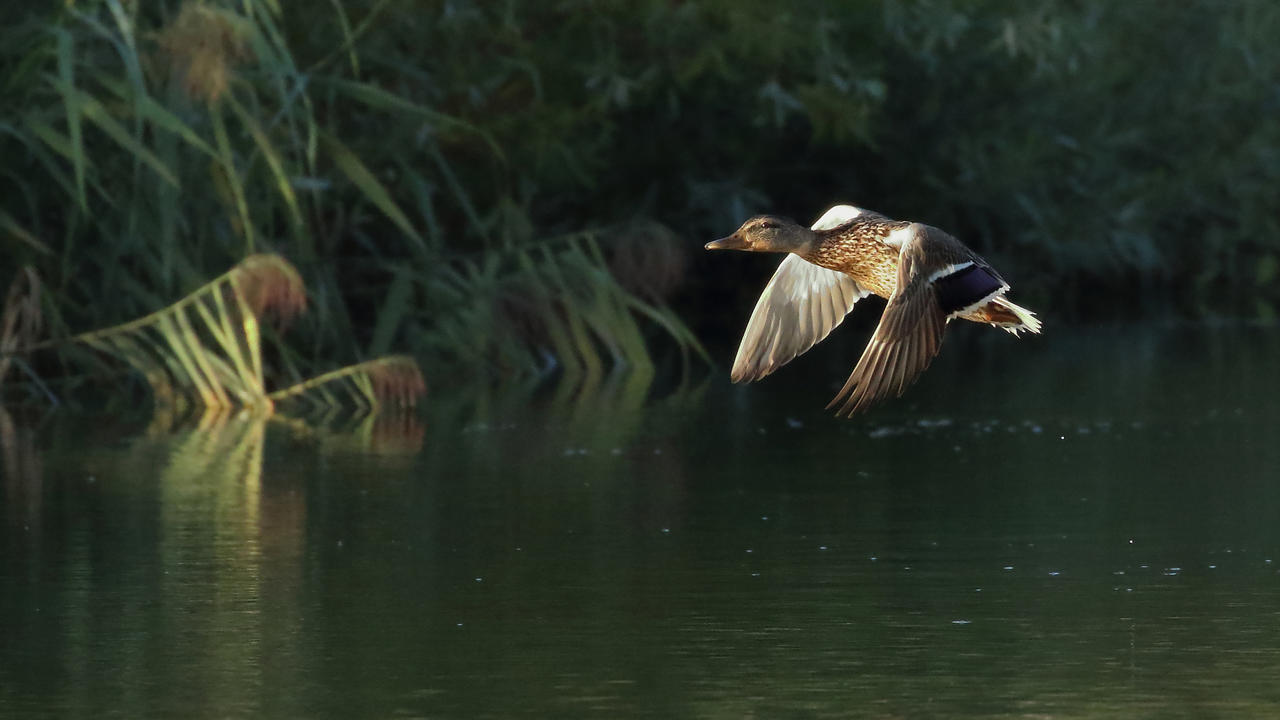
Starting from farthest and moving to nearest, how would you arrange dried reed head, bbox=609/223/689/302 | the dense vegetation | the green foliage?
dried reed head, bbox=609/223/689/302 < the dense vegetation < the green foliage

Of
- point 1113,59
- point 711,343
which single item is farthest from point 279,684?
point 1113,59

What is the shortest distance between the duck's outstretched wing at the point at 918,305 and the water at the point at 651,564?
2.60 feet

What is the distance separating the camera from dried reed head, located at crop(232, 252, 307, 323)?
52.2 feet

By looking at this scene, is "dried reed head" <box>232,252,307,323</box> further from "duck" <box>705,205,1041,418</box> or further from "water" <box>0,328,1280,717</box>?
"duck" <box>705,205,1041,418</box>

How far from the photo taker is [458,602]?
9.29 metres

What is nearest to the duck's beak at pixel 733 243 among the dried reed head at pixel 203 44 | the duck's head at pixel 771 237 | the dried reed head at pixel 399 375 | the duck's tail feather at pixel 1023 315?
the duck's head at pixel 771 237

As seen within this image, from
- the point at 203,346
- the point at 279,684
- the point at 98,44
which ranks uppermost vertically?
the point at 98,44

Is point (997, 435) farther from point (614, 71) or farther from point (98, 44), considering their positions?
point (614, 71)

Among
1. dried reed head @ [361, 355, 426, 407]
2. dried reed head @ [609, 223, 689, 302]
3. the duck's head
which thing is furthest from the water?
dried reed head @ [609, 223, 689, 302]

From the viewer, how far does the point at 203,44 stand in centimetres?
1555

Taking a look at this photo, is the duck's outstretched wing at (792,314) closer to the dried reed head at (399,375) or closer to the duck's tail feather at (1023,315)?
the duck's tail feather at (1023,315)

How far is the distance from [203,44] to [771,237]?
20.4 feet

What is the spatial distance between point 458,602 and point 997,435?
692 cm

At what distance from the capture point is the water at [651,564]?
7617 mm
